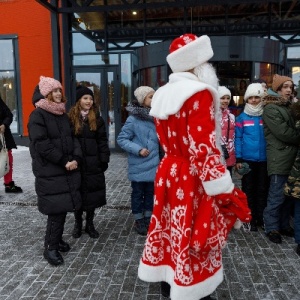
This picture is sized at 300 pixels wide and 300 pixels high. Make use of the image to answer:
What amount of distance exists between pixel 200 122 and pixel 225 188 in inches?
17.3

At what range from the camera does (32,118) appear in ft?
11.4

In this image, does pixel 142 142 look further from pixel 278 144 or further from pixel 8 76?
pixel 8 76

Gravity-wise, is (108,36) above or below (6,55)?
above

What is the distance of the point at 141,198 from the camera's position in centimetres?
451

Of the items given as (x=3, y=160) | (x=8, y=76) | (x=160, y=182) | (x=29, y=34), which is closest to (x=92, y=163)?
(x=160, y=182)

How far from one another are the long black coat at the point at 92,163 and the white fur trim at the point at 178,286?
1596mm

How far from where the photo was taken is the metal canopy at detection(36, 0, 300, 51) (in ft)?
35.4

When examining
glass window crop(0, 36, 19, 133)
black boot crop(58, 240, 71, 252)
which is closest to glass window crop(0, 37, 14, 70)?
glass window crop(0, 36, 19, 133)

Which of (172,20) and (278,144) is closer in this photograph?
(278,144)

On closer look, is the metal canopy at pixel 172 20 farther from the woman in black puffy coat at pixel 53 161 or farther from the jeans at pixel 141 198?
the woman in black puffy coat at pixel 53 161

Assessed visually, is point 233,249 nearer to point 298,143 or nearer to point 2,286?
point 298,143

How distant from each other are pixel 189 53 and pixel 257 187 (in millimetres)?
2628

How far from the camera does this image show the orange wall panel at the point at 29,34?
11.8m

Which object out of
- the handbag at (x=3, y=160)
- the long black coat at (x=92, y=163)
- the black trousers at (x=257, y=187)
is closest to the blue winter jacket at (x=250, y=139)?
the black trousers at (x=257, y=187)
